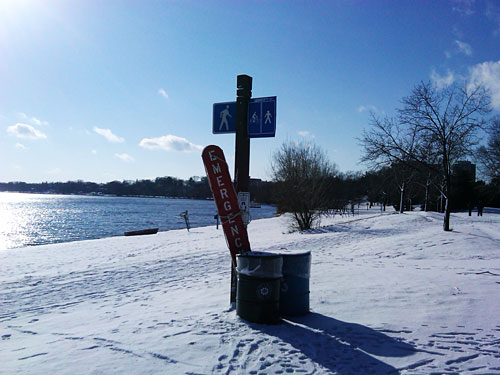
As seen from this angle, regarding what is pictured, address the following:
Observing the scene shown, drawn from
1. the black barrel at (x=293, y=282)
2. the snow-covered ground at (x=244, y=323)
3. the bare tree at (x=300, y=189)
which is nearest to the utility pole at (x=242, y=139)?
the black barrel at (x=293, y=282)

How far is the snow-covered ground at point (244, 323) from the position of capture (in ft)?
13.6

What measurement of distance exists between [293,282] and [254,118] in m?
2.50

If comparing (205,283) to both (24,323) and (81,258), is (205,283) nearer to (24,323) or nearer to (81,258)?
(24,323)

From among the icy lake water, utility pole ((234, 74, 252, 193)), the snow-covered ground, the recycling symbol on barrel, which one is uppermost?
utility pole ((234, 74, 252, 193))

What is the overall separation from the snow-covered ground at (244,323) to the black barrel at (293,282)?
201 mm

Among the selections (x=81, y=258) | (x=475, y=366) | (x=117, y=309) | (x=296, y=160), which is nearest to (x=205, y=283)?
(x=117, y=309)

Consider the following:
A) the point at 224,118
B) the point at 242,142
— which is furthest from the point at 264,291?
the point at 224,118

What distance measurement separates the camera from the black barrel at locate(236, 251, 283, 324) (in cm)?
506

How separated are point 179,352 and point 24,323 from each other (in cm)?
351

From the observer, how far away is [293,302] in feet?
18.1

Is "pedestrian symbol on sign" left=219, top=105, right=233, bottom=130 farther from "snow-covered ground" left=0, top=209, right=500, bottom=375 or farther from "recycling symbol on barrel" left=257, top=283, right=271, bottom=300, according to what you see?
"snow-covered ground" left=0, top=209, right=500, bottom=375

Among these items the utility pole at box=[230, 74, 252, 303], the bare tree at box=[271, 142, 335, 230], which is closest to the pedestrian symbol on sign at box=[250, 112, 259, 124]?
the utility pole at box=[230, 74, 252, 303]

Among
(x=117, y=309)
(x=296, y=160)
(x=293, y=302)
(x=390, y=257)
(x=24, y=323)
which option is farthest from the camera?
(x=296, y=160)

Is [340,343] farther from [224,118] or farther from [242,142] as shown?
[224,118]
